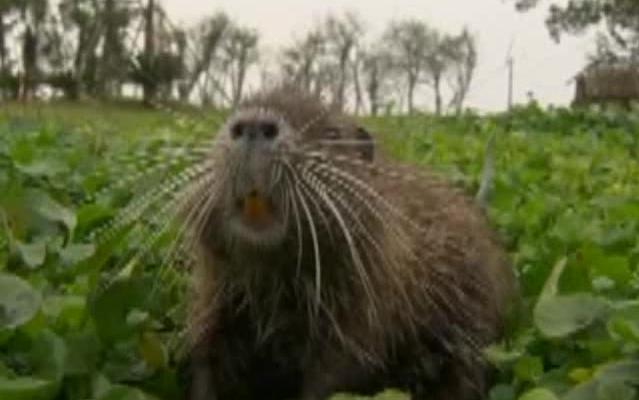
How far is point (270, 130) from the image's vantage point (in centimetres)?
296

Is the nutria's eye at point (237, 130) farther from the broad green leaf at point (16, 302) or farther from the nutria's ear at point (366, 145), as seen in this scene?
the broad green leaf at point (16, 302)

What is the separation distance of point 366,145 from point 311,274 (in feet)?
1.20

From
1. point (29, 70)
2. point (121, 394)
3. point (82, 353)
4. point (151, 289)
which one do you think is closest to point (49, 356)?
point (82, 353)

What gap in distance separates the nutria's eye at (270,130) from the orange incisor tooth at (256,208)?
0.14 m

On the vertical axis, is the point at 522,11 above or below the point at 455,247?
above

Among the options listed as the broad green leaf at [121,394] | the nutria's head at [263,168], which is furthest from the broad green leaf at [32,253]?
the broad green leaf at [121,394]

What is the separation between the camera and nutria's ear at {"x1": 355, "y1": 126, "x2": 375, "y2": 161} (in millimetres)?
3295

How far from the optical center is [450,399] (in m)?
3.36

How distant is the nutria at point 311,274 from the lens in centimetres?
299

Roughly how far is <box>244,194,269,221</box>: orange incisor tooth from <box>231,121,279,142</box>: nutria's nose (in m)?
0.14

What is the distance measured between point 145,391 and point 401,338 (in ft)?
2.04

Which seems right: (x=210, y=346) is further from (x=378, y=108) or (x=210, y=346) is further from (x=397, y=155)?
(x=378, y=108)

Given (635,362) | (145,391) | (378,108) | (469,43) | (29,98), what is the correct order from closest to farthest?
(635,362)
(145,391)
(378,108)
(29,98)
(469,43)

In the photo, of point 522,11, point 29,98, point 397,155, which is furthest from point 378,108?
point 522,11
